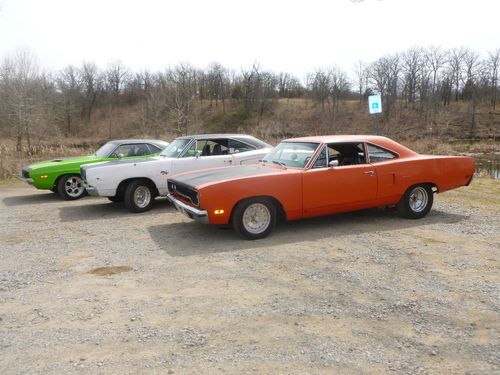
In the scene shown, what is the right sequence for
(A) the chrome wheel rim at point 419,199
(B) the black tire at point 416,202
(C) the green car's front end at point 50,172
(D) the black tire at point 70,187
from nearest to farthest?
(B) the black tire at point 416,202 → (A) the chrome wheel rim at point 419,199 → (C) the green car's front end at point 50,172 → (D) the black tire at point 70,187

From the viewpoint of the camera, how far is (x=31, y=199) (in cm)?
1130

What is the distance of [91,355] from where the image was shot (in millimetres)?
3162

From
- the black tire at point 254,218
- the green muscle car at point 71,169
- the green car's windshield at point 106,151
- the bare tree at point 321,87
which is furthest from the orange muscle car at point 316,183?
the bare tree at point 321,87

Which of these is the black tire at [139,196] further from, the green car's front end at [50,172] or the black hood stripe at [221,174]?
the green car's front end at [50,172]

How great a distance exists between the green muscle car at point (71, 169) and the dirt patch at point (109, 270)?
584cm

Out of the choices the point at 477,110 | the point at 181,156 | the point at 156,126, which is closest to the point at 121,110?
the point at 156,126

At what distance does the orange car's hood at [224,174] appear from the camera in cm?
629

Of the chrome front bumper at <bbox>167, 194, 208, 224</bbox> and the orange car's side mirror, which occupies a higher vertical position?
the orange car's side mirror

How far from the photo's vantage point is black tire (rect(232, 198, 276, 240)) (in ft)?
20.2

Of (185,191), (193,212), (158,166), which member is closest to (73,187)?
(158,166)

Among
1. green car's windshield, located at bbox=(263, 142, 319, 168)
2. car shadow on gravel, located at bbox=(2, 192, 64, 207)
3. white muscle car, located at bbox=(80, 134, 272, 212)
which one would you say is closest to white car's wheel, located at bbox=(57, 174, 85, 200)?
car shadow on gravel, located at bbox=(2, 192, 64, 207)

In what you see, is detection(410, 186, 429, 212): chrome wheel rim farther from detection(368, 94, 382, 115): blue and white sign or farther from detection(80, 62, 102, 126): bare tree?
detection(80, 62, 102, 126): bare tree

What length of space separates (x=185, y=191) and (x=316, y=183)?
2059 millimetres

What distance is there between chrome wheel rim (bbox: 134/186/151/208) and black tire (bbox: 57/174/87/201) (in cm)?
289
